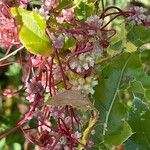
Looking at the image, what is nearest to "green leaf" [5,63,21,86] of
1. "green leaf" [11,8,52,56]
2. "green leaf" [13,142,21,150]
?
"green leaf" [13,142,21,150]

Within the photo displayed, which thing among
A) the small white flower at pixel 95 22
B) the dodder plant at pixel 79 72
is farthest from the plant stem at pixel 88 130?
the small white flower at pixel 95 22

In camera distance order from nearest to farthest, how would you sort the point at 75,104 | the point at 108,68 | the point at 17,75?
the point at 75,104 → the point at 108,68 → the point at 17,75

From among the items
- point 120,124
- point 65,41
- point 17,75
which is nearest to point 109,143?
point 120,124

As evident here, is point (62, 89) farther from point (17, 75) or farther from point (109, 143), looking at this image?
point (17, 75)

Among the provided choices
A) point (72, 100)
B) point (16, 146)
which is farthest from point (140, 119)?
point (16, 146)

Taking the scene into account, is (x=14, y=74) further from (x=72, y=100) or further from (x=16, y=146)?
(x=72, y=100)

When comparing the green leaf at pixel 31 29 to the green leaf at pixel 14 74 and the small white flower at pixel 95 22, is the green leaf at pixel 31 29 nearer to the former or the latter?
the small white flower at pixel 95 22
